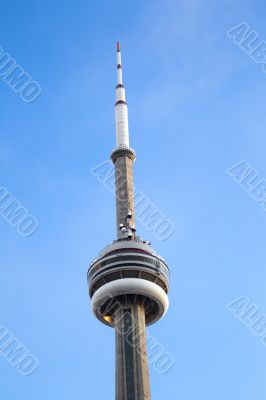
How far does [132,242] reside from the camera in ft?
353

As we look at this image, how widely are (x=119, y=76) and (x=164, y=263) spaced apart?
159 feet

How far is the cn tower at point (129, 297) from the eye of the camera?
97125 millimetres

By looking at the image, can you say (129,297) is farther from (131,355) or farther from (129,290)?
(131,355)

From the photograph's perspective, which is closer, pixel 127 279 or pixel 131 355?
pixel 131 355

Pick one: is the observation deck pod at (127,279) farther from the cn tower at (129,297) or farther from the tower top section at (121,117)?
the tower top section at (121,117)

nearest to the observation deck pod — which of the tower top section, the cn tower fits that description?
the cn tower

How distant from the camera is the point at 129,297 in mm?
104188

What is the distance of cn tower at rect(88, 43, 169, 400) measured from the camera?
97125mm

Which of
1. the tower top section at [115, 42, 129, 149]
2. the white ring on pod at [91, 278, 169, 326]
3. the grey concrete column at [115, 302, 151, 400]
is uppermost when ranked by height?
the tower top section at [115, 42, 129, 149]

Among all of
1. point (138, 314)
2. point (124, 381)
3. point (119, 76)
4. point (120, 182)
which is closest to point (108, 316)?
point (138, 314)

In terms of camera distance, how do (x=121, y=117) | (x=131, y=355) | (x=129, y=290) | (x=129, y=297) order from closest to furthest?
(x=131, y=355)
(x=129, y=290)
(x=129, y=297)
(x=121, y=117)

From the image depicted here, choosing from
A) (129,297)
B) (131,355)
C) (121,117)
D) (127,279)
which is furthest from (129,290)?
(121,117)

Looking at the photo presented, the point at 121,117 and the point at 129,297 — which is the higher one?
the point at 121,117

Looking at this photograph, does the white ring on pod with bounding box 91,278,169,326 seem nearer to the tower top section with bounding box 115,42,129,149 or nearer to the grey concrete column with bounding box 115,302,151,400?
the grey concrete column with bounding box 115,302,151,400
